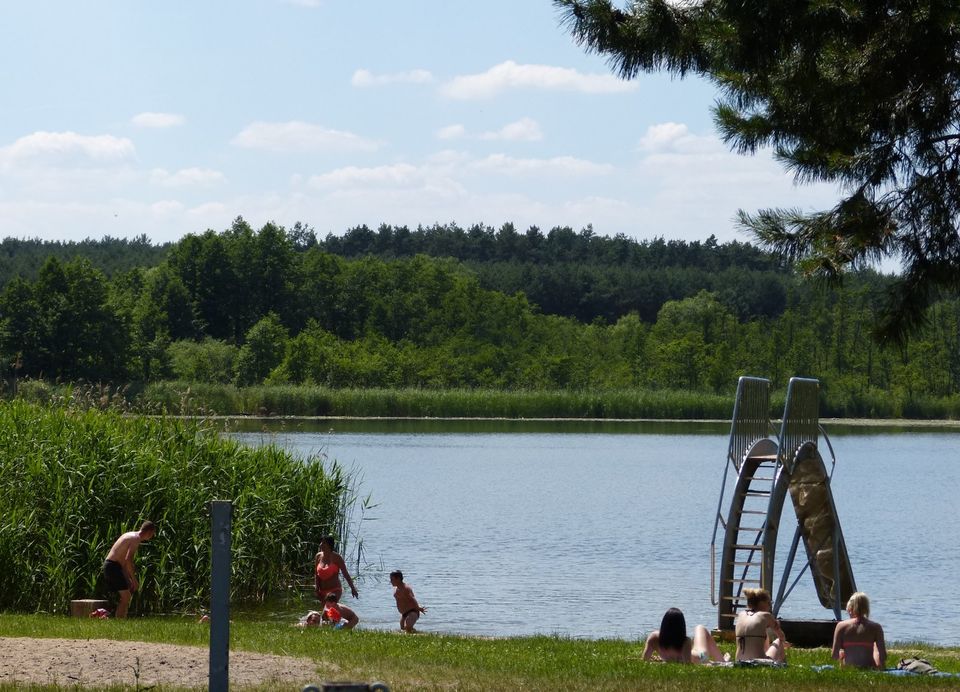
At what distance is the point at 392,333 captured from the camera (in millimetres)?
104000

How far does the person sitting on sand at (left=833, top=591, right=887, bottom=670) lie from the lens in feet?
40.2

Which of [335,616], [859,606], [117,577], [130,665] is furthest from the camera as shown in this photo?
[335,616]

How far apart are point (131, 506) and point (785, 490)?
8.44m

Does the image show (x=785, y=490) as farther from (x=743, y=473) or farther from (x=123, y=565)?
(x=123, y=565)

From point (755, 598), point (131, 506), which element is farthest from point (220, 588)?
point (131, 506)

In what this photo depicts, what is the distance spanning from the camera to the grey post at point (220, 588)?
6.82 meters

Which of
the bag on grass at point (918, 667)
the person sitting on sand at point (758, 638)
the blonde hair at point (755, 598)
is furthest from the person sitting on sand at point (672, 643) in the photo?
the bag on grass at point (918, 667)

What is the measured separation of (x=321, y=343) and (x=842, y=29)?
283 ft

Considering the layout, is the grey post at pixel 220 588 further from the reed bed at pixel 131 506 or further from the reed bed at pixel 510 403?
the reed bed at pixel 510 403

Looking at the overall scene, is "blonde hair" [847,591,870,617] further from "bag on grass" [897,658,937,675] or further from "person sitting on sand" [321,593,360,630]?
"person sitting on sand" [321,593,360,630]

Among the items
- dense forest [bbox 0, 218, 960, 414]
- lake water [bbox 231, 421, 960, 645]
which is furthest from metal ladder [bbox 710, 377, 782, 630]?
dense forest [bbox 0, 218, 960, 414]

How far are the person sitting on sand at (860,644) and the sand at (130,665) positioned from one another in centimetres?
465

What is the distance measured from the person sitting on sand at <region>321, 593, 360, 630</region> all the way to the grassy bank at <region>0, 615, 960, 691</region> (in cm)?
102

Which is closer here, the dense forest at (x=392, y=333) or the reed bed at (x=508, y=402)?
the reed bed at (x=508, y=402)
